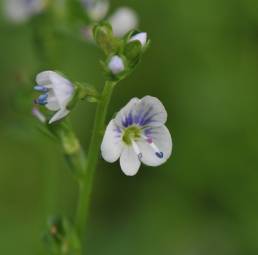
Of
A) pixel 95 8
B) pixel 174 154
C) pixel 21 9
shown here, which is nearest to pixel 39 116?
pixel 95 8

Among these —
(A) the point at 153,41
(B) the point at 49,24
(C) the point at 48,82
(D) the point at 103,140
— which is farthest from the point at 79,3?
(D) the point at 103,140

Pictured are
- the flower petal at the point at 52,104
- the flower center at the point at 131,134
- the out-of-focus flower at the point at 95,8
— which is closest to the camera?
the flower petal at the point at 52,104

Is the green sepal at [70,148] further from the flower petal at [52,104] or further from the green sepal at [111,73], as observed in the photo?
the green sepal at [111,73]

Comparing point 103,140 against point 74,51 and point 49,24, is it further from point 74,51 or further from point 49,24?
point 74,51

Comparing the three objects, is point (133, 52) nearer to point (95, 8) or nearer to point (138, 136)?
point (138, 136)

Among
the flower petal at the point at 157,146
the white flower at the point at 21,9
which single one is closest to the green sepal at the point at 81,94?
the flower petal at the point at 157,146
